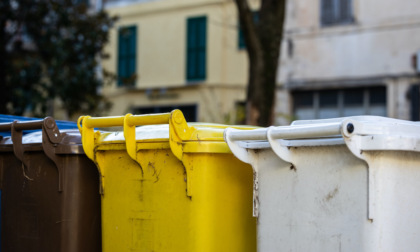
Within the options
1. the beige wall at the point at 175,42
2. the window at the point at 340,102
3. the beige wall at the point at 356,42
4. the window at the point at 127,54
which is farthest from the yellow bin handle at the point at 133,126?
the window at the point at 127,54

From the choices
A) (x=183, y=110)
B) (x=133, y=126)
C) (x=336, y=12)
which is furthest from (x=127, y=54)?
(x=133, y=126)

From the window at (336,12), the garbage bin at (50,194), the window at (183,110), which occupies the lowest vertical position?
the garbage bin at (50,194)

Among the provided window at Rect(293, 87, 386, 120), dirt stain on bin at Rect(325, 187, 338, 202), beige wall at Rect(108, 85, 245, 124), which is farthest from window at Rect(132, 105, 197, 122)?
dirt stain on bin at Rect(325, 187, 338, 202)

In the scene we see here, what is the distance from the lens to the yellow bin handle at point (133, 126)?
3668 millimetres

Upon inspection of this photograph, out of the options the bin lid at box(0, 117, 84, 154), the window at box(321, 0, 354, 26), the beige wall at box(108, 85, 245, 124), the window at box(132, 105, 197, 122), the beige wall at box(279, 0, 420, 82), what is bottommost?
the bin lid at box(0, 117, 84, 154)

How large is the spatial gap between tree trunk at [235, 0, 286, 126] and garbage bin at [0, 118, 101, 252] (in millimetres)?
5462

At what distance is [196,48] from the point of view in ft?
59.7

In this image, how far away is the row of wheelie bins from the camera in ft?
9.98

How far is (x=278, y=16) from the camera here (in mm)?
10094

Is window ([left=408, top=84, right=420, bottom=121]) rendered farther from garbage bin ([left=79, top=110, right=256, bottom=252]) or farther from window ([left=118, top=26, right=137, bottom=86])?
garbage bin ([left=79, top=110, right=256, bottom=252])

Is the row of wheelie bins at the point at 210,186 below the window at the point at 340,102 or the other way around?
below

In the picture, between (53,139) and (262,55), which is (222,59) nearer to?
(262,55)

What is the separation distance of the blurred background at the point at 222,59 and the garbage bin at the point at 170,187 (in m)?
9.36

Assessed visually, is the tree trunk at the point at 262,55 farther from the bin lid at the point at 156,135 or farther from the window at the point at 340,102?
the window at the point at 340,102
